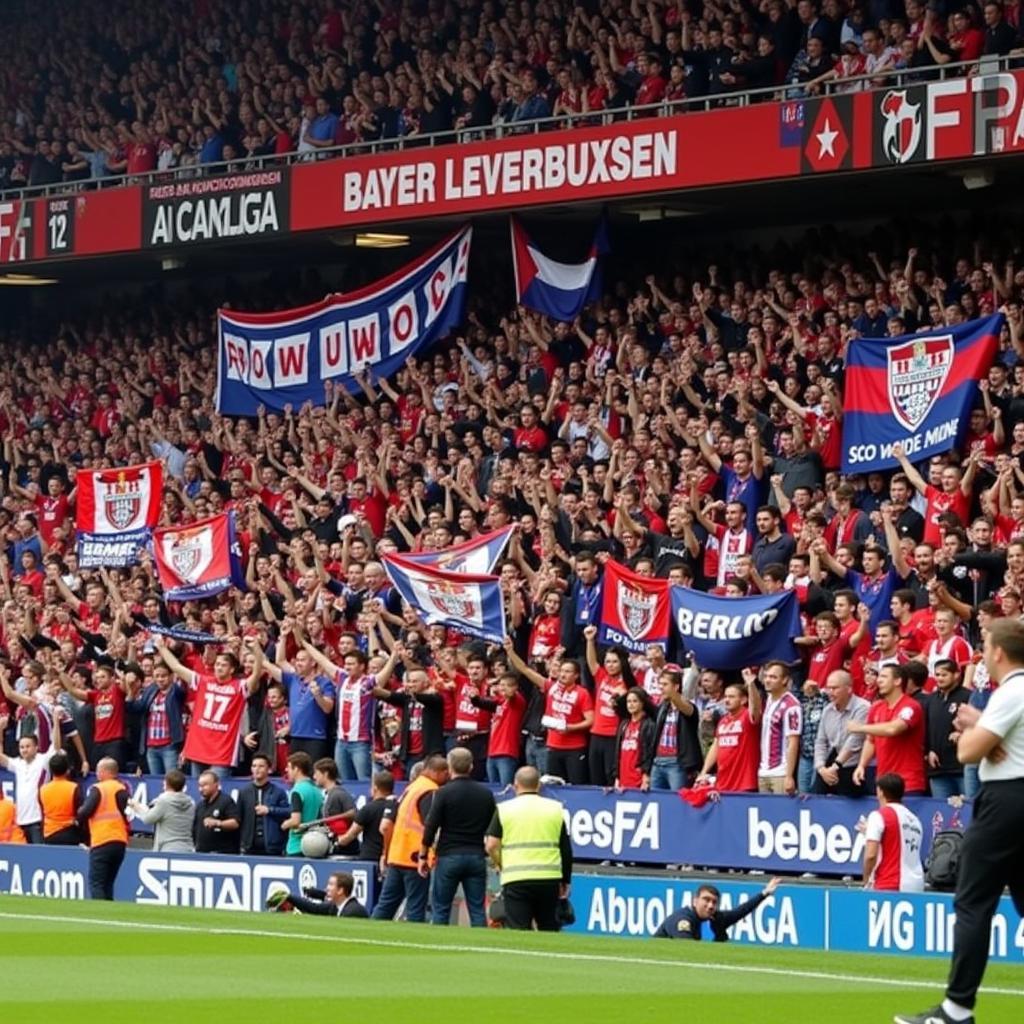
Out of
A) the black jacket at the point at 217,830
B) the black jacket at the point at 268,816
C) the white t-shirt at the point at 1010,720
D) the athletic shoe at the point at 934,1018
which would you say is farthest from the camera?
the black jacket at the point at 268,816

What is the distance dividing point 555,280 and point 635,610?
7231mm

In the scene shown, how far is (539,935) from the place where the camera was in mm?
14891

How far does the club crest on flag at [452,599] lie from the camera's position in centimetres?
2248

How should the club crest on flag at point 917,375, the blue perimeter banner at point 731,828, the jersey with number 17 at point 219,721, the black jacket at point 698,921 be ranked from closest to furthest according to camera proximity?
the black jacket at point 698,921
the blue perimeter banner at point 731,828
the club crest on flag at point 917,375
the jersey with number 17 at point 219,721

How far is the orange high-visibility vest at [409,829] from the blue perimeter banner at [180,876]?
99cm

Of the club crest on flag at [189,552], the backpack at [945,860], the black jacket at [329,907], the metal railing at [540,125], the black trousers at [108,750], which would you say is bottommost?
the black jacket at [329,907]

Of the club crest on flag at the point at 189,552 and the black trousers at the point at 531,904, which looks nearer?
the black trousers at the point at 531,904

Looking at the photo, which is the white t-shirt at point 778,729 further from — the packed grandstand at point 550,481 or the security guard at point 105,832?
the security guard at point 105,832

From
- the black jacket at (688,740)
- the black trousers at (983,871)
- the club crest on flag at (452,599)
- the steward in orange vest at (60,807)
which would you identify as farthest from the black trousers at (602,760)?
the black trousers at (983,871)

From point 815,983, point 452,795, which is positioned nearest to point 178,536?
point 452,795

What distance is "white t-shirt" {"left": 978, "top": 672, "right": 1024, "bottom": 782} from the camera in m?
9.34

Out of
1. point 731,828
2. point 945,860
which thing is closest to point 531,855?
point 945,860

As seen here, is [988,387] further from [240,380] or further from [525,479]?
[240,380]

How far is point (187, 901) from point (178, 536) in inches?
268
